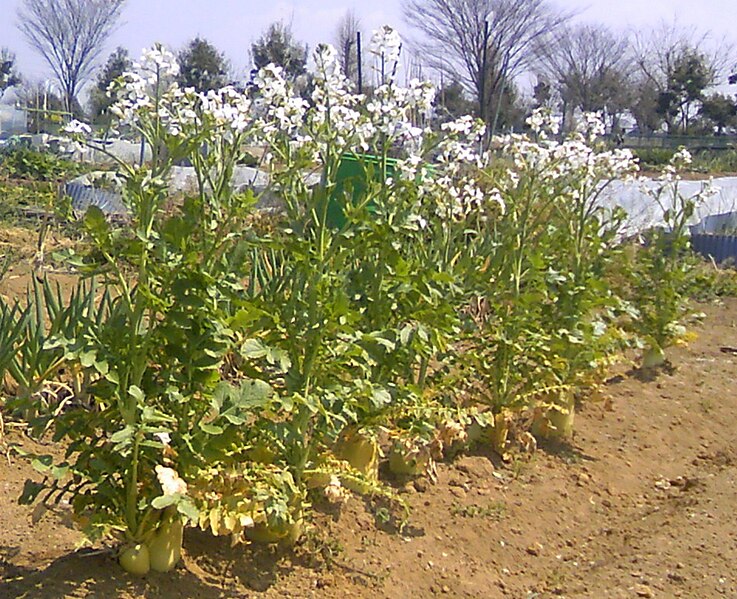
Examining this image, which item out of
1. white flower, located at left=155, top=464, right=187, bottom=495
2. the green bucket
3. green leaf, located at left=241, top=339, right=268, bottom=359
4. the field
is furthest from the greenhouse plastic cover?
white flower, located at left=155, top=464, right=187, bottom=495

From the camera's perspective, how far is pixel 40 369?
3.98m

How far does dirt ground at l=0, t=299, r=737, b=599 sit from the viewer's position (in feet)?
9.19

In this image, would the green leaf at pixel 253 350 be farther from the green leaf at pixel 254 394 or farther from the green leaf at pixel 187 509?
the green leaf at pixel 187 509

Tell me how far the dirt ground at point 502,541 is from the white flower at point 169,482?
13.6 inches

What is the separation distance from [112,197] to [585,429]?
572 centimetres

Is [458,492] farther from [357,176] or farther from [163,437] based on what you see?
[163,437]

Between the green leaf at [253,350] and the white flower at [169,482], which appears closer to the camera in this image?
the white flower at [169,482]

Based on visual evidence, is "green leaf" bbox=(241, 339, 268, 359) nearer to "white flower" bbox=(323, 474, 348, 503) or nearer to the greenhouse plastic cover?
"white flower" bbox=(323, 474, 348, 503)

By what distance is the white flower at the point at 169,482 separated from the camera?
245 centimetres

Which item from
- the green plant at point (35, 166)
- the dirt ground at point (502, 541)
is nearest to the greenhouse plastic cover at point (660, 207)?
the dirt ground at point (502, 541)

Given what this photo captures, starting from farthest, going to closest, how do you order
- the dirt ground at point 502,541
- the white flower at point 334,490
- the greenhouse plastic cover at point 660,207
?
the greenhouse plastic cover at point 660,207
the white flower at point 334,490
the dirt ground at point 502,541

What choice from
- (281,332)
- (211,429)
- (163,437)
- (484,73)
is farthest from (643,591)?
(484,73)

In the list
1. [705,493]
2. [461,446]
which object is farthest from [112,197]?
[705,493]

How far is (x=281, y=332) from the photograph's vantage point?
289 centimetres
